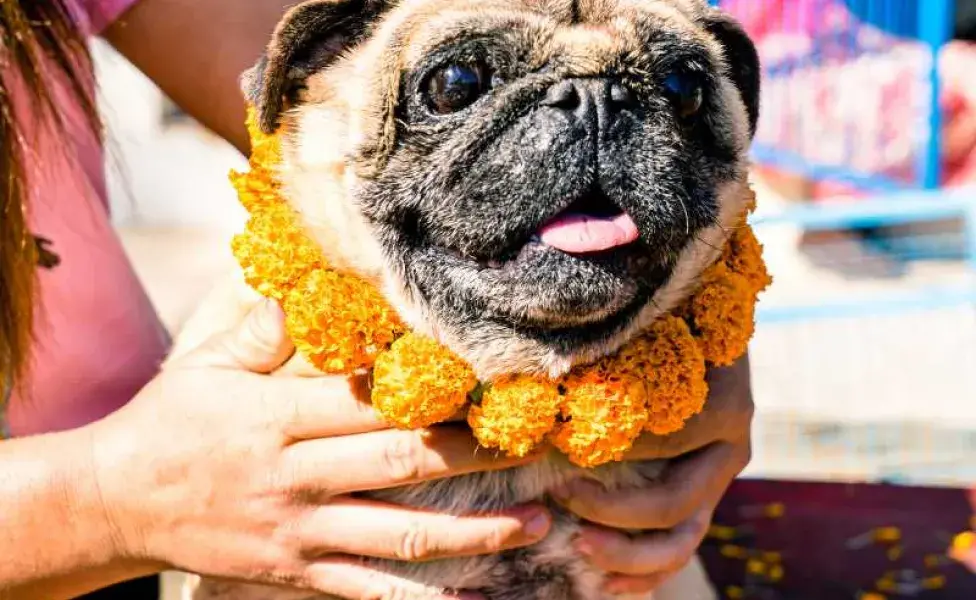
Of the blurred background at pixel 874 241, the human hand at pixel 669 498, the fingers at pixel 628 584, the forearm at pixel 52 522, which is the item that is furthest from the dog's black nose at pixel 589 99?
the blurred background at pixel 874 241

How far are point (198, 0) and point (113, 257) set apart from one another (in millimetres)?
352

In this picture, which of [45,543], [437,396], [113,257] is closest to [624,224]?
[437,396]

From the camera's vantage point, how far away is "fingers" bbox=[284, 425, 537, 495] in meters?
A: 0.98

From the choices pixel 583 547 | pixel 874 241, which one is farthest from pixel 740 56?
pixel 874 241

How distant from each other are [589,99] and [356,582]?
0.51 m

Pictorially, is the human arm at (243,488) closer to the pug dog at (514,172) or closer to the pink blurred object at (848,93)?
the pug dog at (514,172)

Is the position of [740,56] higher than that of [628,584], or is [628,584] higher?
[740,56]

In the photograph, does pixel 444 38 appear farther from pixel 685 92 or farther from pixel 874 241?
pixel 874 241

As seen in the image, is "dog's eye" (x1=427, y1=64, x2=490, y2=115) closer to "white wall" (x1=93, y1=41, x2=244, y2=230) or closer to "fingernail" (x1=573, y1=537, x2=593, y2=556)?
"fingernail" (x1=573, y1=537, x2=593, y2=556)

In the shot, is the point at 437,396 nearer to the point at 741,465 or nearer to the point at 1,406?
the point at 741,465

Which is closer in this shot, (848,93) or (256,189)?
(256,189)

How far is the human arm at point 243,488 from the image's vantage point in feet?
3.24

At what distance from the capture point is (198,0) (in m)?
1.28

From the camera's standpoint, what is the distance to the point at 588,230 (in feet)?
2.94
